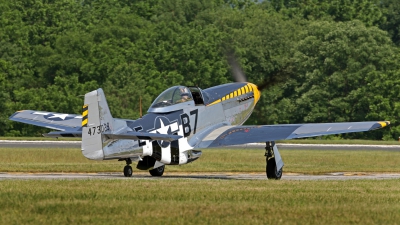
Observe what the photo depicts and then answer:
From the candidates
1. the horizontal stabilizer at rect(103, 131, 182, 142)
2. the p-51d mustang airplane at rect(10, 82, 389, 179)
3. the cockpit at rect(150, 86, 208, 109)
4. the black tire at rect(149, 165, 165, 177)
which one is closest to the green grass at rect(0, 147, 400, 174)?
the black tire at rect(149, 165, 165, 177)

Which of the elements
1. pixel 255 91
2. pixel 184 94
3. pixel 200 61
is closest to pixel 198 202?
pixel 184 94

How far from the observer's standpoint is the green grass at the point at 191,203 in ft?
48.0

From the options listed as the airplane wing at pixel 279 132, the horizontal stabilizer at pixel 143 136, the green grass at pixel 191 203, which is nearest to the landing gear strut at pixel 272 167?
the airplane wing at pixel 279 132

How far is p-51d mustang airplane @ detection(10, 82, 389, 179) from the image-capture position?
73.5ft

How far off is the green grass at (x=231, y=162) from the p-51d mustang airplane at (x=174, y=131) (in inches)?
135

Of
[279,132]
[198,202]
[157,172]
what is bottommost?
[157,172]

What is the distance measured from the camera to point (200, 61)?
74.6m

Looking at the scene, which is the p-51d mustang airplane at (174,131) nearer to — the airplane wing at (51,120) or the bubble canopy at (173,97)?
the bubble canopy at (173,97)

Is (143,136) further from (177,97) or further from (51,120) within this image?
(51,120)

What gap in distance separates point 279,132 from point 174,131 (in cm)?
281

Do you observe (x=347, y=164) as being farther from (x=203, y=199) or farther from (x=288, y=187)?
(x=203, y=199)

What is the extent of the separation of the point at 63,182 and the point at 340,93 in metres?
51.8

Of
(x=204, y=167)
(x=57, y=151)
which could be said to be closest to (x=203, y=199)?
(x=204, y=167)

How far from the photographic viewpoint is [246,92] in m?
29.1
